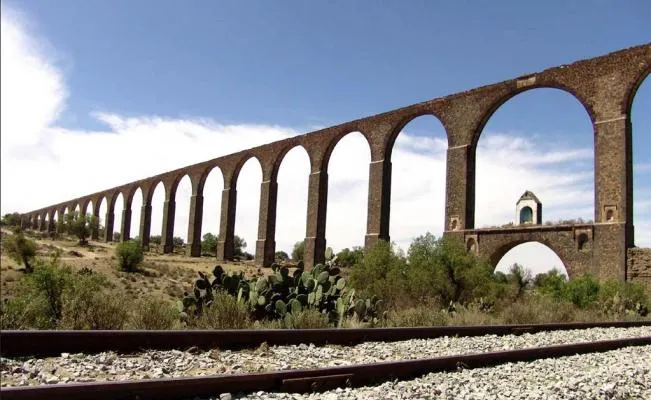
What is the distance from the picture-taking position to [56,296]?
12906mm

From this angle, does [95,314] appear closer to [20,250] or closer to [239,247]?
[20,250]

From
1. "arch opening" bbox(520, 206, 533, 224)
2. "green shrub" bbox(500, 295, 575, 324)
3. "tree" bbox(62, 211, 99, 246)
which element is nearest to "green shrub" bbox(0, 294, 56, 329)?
"green shrub" bbox(500, 295, 575, 324)

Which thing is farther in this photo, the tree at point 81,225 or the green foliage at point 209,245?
the green foliage at point 209,245

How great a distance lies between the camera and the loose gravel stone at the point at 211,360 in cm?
391

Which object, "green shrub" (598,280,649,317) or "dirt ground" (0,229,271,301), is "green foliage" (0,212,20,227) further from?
"green shrub" (598,280,649,317)

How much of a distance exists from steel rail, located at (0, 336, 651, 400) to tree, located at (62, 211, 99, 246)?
49.6 metres

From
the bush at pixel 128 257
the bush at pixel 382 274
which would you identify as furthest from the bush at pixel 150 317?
the bush at pixel 128 257

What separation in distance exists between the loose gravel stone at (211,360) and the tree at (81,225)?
4847 centimetres

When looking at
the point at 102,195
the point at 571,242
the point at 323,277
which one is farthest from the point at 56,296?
the point at 102,195

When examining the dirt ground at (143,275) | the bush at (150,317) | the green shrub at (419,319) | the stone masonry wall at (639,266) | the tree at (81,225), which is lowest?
the dirt ground at (143,275)

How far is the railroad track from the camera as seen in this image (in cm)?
331

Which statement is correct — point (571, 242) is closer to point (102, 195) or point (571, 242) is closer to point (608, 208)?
point (608, 208)

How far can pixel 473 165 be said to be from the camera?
24750 mm

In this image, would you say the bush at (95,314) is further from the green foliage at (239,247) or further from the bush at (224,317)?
the green foliage at (239,247)
